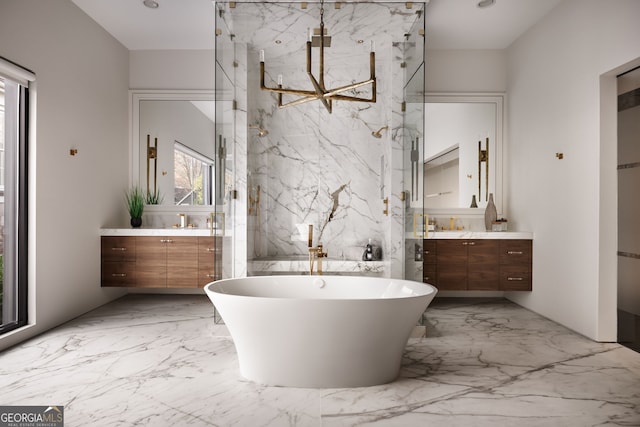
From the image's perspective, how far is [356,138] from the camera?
16.0 ft

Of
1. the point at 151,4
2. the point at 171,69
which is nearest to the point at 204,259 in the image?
the point at 171,69

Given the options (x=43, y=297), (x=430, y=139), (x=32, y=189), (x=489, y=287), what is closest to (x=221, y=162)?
(x=32, y=189)

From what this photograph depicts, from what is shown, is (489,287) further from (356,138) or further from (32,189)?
(32,189)

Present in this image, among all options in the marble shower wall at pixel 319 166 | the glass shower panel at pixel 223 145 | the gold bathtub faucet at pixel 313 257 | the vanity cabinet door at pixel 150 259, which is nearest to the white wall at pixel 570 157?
the marble shower wall at pixel 319 166

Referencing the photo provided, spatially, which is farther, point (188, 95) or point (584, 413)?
point (188, 95)

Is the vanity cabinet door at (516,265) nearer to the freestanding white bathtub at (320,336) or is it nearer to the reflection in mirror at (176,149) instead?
the freestanding white bathtub at (320,336)

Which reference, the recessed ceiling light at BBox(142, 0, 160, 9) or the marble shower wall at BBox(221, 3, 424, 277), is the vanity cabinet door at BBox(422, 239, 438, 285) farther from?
the recessed ceiling light at BBox(142, 0, 160, 9)

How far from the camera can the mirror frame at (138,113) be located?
211 inches

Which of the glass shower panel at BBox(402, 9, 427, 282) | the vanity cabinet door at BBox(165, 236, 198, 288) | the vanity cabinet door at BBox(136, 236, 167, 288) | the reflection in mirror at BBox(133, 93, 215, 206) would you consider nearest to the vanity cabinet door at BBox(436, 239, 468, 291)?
the glass shower panel at BBox(402, 9, 427, 282)

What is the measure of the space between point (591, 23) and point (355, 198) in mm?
2594

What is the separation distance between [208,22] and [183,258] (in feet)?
8.10

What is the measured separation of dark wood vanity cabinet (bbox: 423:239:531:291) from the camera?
4.76 m

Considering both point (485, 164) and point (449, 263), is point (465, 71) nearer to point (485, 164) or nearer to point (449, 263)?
point (485, 164)

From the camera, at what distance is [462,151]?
17.1 feet
